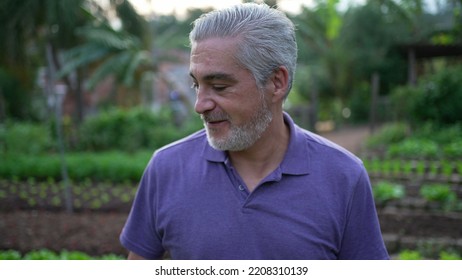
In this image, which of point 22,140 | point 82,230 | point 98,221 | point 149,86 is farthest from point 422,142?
point 149,86

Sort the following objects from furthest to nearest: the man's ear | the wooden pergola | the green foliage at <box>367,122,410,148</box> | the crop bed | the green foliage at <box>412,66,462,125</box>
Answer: the wooden pergola
the green foliage at <box>367,122,410,148</box>
the green foliage at <box>412,66,462,125</box>
the crop bed
the man's ear

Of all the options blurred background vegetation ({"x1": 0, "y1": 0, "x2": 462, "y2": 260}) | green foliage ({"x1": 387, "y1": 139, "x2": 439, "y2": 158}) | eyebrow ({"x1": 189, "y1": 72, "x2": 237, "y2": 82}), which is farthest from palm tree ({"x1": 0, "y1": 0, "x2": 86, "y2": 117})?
eyebrow ({"x1": 189, "y1": 72, "x2": 237, "y2": 82})

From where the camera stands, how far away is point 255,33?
177cm

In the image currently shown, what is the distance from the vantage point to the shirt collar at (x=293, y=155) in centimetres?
184

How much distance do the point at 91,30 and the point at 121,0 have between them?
1921 millimetres

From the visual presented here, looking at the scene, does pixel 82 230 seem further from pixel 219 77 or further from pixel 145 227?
pixel 219 77

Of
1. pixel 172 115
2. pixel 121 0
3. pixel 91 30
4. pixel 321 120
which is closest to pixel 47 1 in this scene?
pixel 91 30

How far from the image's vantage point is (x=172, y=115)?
13.7 m

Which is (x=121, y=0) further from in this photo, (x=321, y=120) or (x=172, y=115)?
(x=321, y=120)

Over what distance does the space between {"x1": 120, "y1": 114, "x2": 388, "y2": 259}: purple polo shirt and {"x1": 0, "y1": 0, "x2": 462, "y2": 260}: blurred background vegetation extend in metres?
3.25

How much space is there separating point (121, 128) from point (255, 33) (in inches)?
446

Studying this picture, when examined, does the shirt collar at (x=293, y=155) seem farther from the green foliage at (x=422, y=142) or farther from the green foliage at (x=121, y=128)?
the green foliage at (x=121, y=128)

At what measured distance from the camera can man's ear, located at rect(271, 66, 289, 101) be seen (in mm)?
1856

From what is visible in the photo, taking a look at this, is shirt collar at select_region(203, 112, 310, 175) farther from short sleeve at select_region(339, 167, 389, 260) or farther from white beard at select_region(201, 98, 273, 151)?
short sleeve at select_region(339, 167, 389, 260)
